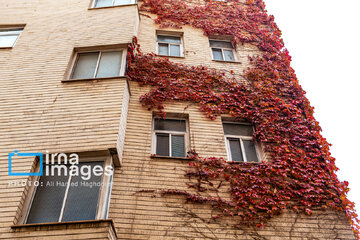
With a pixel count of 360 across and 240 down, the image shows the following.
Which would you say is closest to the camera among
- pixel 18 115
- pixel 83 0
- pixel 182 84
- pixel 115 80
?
pixel 18 115

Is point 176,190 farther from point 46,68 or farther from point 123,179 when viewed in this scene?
point 46,68

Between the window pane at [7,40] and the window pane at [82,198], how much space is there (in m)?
6.76

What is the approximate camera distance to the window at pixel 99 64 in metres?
8.16

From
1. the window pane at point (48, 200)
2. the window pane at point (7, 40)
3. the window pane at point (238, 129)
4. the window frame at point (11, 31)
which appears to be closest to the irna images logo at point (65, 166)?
the window pane at point (48, 200)

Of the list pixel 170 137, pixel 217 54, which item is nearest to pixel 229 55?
pixel 217 54

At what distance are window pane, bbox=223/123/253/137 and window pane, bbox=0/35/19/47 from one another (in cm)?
857

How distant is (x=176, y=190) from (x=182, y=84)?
12.9 ft

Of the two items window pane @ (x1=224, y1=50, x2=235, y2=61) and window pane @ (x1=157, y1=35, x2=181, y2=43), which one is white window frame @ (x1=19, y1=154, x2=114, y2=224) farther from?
window pane @ (x1=224, y1=50, x2=235, y2=61)

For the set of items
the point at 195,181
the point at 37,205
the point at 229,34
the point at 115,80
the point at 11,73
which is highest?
the point at 229,34

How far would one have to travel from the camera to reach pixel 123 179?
639 centimetres

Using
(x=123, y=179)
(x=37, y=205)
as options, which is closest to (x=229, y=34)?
(x=123, y=179)

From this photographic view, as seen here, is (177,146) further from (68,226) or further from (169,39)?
(169,39)

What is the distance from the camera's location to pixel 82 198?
18.1 feet

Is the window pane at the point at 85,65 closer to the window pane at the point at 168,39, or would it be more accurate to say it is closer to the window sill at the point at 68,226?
the window pane at the point at 168,39
